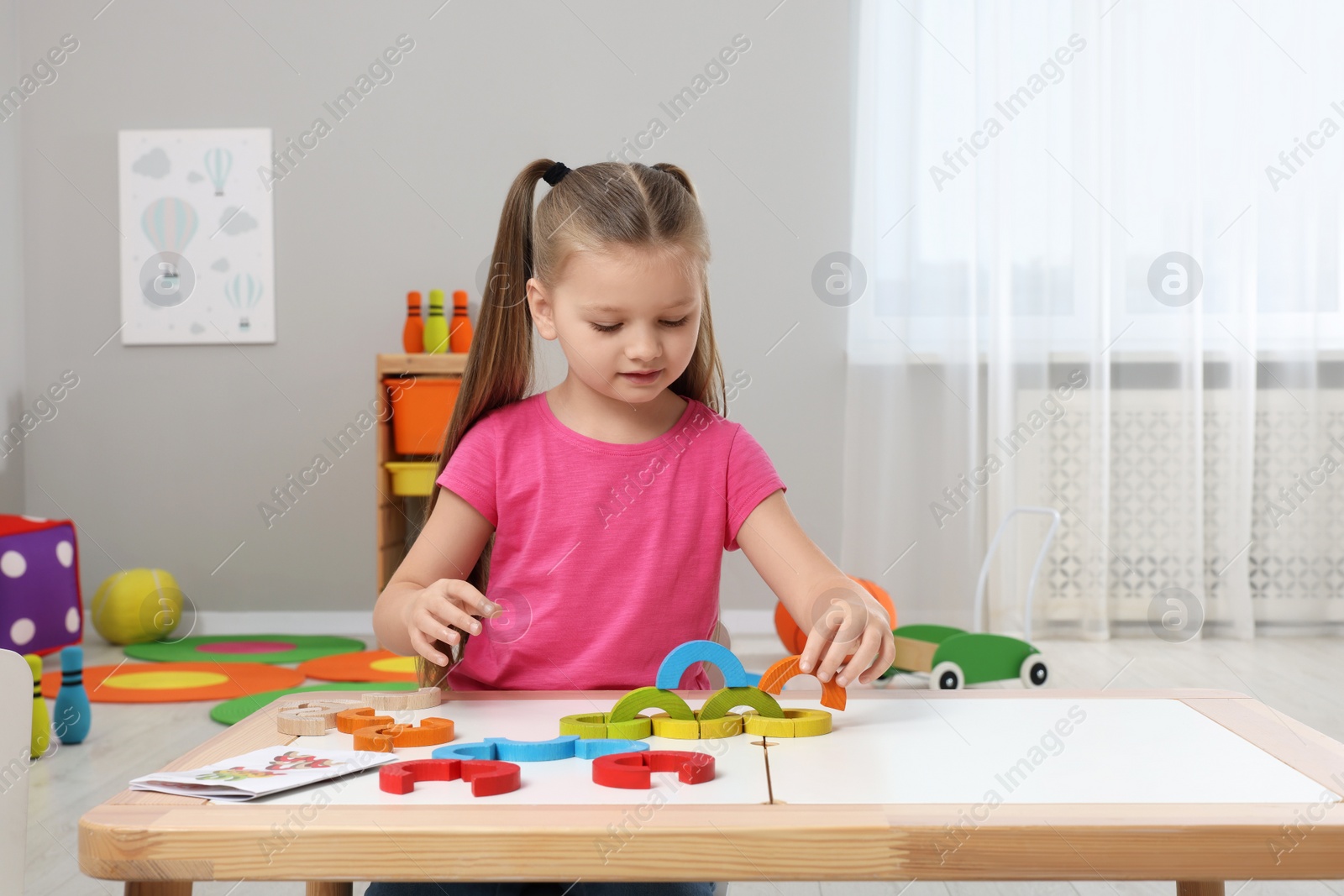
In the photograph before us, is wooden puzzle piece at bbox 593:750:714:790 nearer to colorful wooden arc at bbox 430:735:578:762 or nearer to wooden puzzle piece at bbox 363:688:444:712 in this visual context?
colorful wooden arc at bbox 430:735:578:762

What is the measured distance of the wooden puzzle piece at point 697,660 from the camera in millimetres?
732

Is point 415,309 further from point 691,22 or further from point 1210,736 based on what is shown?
point 1210,736

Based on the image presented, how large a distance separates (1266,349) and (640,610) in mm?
2700

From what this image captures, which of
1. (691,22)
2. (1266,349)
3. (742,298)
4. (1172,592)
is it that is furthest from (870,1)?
(1172,592)

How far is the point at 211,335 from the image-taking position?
3248 millimetres

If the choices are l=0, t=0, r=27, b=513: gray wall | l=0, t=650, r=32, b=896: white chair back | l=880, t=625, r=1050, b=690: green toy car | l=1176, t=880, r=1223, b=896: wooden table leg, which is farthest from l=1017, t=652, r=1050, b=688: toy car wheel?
l=0, t=0, r=27, b=513: gray wall

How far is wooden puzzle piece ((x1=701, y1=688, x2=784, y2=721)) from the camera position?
26.1 inches

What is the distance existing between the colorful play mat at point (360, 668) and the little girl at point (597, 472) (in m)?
1.62

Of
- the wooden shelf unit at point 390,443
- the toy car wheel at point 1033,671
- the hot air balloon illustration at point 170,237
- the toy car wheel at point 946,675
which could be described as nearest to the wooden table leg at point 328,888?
the toy car wheel at point 946,675

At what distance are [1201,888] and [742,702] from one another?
331 mm

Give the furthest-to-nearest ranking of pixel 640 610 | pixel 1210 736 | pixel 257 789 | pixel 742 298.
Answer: pixel 742 298, pixel 640 610, pixel 1210 736, pixel 257 789

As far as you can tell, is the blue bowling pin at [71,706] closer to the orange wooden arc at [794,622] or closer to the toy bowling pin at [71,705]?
the toy bowling pin at [71,705]

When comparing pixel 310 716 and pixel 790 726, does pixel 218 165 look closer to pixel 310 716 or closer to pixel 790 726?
pixel 310 716

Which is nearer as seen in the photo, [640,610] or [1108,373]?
[640,610]
